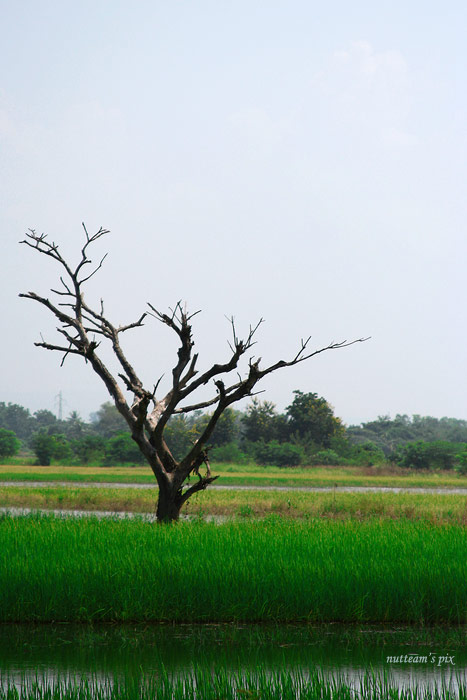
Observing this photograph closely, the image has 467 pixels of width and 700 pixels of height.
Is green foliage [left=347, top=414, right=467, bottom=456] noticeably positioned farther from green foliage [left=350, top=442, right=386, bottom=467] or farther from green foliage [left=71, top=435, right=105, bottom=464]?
green foliage [left=71, top=435, right=105, bottom=464]

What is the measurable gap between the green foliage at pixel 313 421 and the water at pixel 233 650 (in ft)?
150

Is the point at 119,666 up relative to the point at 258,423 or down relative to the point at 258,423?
down

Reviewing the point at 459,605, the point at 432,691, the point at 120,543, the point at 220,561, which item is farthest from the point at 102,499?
the point at 432,691

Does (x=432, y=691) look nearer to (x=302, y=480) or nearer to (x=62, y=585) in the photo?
(x=62, y=585)

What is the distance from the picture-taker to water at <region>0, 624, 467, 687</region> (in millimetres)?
6039

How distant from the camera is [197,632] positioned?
727cm

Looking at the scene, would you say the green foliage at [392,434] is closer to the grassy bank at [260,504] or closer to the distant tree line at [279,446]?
the distant tree line at [279,446]

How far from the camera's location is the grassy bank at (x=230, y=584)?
7688 millimetres

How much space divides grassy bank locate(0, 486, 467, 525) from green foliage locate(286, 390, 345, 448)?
30899mm

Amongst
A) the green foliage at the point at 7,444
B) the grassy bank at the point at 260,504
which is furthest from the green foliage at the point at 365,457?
the grassy bank at the point at 260,504

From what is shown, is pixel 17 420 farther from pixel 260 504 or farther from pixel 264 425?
pixel 260 504

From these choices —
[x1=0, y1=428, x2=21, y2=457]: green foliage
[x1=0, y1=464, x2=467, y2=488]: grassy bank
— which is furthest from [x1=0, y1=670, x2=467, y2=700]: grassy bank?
[x1=0, y1=428, x2=21, y2=457]: green foliage

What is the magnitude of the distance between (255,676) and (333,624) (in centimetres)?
206

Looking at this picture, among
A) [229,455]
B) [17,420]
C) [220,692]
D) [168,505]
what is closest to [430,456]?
[229,455]
